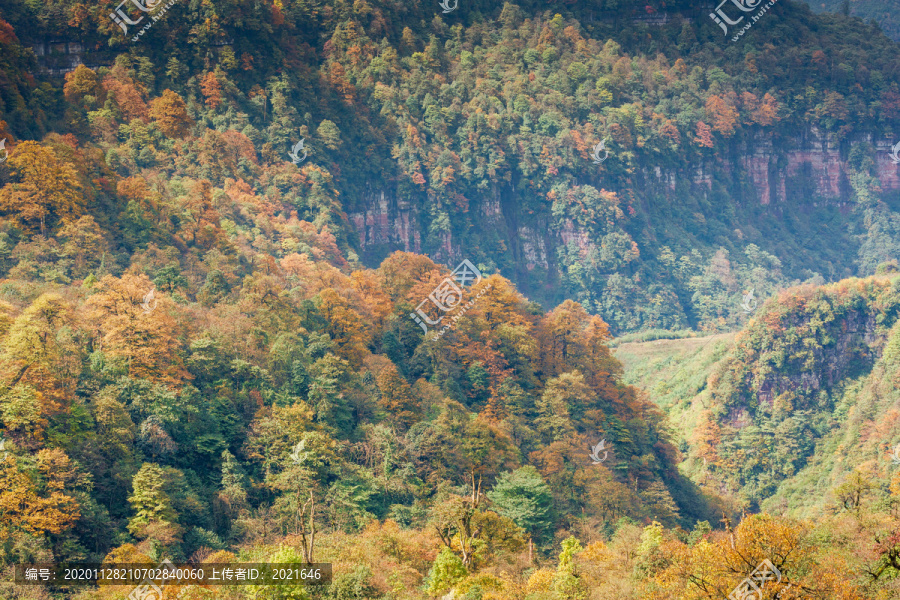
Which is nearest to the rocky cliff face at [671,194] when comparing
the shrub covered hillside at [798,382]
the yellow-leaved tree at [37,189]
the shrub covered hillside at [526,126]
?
the shrub covered hillside at [526,126]

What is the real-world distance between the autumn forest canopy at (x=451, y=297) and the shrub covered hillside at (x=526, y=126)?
379mm

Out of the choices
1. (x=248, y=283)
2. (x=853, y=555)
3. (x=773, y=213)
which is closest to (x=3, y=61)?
(x=248, y=283)

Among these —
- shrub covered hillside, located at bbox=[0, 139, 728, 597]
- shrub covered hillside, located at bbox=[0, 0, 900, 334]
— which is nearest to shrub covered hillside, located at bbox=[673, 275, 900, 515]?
shrub covered hillside, located at bbox=[0, 139, 728, 597]

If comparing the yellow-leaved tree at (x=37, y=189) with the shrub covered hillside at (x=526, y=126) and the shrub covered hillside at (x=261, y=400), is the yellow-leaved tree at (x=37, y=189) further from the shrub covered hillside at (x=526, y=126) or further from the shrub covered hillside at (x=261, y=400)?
the shrub covered hillside at (x=526, y=126)

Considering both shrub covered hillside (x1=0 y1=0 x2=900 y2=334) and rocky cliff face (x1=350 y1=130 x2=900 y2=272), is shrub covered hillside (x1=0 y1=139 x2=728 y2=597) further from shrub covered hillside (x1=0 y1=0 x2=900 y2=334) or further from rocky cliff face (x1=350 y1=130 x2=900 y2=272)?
rocky cliff face (x1=350 y1=130 x2=900 y2=272)

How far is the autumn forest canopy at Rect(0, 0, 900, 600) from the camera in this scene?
34719 millimetres

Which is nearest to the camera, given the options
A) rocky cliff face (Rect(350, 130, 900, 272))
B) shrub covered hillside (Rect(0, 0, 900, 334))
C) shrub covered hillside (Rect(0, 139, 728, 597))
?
shrub covered hillside (Rect(0, 139, 728, 597))

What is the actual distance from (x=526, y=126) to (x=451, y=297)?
5553cm

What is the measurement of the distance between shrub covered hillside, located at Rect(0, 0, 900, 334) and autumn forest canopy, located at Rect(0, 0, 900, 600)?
1.24 ft

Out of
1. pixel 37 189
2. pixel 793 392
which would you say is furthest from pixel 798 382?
pixel 37 189

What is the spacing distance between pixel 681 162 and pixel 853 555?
9699cm

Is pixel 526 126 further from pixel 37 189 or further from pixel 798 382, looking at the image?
pixel 37 189

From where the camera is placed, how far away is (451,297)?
57.5 m

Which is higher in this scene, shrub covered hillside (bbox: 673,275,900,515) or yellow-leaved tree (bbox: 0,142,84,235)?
yellow-leaved tree (bbox: 0,142,84,235)
